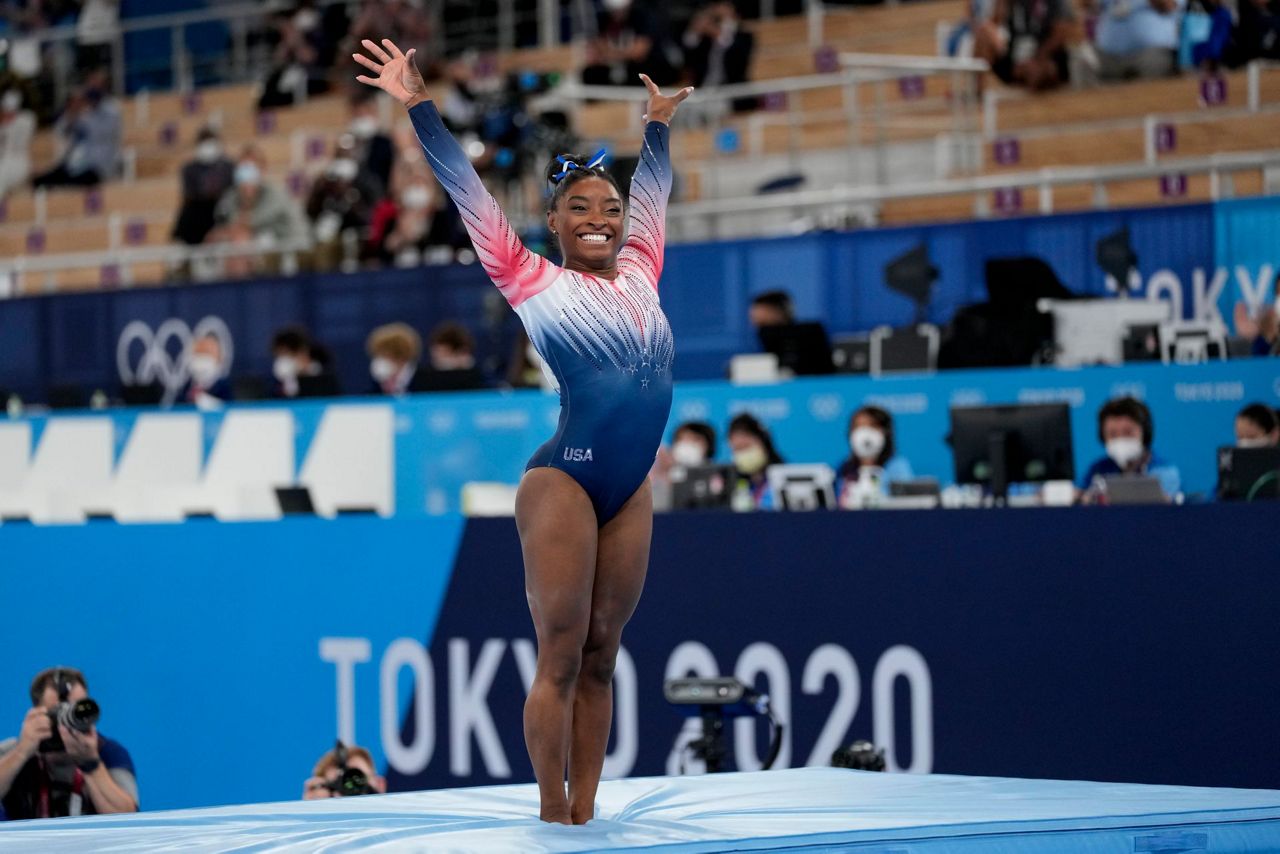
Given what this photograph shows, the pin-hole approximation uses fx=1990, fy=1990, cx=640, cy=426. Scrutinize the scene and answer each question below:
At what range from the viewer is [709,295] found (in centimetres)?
1088

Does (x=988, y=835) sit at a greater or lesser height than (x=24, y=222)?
lesser

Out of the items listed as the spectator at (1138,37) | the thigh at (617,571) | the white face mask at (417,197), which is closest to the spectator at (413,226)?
the white face mask at (417,197)

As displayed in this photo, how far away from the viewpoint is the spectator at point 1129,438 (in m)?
8.20

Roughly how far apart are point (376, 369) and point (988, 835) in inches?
292

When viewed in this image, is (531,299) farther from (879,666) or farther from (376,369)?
(376,369)

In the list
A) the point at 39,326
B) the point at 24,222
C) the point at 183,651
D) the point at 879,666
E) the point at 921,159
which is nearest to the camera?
the point at 879,666

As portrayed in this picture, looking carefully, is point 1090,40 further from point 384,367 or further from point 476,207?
point 476,207

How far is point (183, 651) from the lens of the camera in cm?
836

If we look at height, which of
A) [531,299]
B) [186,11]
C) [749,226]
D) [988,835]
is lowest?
[988,835]

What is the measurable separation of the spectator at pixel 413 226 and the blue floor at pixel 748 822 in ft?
26.3

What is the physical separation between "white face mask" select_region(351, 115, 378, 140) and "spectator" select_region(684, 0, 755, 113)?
232 centimetres

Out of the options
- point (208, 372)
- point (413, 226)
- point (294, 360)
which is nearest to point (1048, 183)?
point (294, 360)

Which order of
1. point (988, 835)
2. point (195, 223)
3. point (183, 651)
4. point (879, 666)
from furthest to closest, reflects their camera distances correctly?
point (195, 223) < point (183, 651) < point (879, 666) < point (988, 835)

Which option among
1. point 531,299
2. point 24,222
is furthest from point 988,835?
point 24,222
